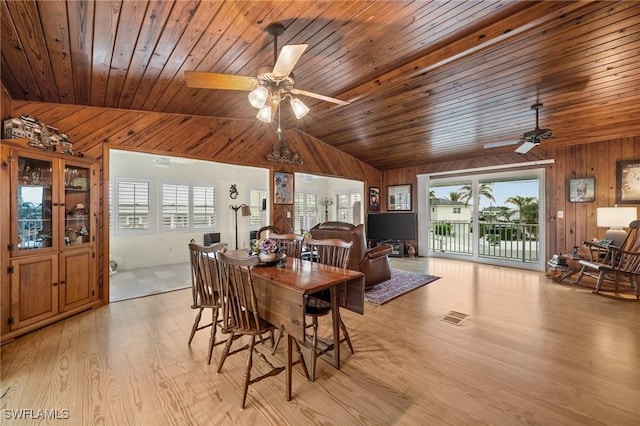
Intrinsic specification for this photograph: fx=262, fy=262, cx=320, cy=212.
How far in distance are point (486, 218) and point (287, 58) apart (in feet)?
20.3

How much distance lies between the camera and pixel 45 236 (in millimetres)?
2887

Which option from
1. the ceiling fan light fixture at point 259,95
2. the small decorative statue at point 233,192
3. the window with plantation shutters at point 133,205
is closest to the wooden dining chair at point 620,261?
the ceiling fan light fixture at point 259,95

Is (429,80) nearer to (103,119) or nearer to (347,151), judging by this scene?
(347,151)

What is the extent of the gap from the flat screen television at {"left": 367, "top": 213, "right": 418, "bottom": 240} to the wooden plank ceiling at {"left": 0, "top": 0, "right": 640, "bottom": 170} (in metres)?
3.08

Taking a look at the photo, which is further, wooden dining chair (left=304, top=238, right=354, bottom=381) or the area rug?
the area rug

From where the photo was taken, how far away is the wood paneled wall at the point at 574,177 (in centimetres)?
453

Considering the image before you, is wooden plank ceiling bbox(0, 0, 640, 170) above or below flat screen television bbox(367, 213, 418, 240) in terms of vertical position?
above

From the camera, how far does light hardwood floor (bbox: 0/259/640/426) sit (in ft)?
5.48

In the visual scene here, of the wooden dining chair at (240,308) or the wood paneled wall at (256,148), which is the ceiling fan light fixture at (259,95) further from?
the wood paneled wall at (256,148)

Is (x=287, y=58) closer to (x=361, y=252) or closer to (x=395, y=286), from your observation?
(x=361, y=252)

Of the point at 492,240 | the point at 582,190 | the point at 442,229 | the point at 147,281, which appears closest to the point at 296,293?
the point at 147,281

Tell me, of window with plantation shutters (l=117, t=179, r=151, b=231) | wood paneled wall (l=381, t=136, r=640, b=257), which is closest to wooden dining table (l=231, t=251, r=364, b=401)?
window with plantation shutters (l=117, t=179, r=151, b=231)

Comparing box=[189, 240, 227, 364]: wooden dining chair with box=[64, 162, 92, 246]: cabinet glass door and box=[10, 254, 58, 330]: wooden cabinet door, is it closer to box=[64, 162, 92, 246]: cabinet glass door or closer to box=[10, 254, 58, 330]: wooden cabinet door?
box=[10, 254, 58, 330]: wooden cabinet door

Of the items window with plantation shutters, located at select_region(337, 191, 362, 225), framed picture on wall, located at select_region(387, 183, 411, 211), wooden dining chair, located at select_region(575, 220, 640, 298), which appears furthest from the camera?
window with plantation shutters, located at select_region(337, 191, 362, 225)
